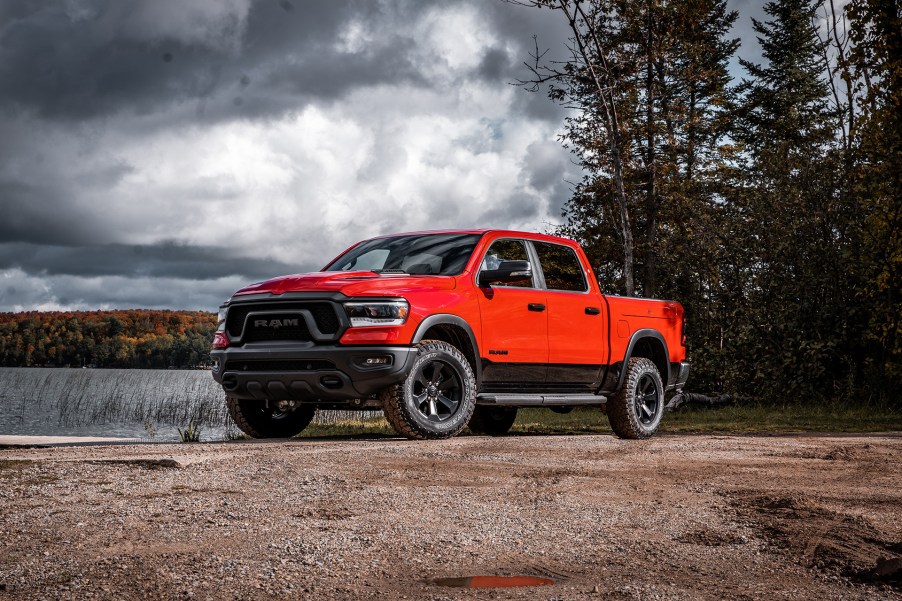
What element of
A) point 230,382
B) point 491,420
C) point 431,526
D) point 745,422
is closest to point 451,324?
point 230,382

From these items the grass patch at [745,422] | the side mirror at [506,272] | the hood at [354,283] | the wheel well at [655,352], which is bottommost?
Answer: the grass patch at [745,422]

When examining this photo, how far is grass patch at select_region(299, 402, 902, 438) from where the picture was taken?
1352cm

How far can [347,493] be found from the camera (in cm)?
524

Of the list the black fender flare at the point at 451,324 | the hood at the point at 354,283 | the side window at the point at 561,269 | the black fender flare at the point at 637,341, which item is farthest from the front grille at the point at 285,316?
the black fender flare at the point at 637,341

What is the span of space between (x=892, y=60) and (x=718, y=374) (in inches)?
267

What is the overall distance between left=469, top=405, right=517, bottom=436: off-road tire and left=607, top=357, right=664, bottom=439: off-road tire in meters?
1.71

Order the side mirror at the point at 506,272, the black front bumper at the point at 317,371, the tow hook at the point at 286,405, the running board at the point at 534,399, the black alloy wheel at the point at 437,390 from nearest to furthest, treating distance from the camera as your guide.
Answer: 1. the black front bumper at the point at 317,371
2. the black alloy wheel at the point at 437,390
3. the side mirror at the point at 506,272
4. the running board at the point at 534,399
5. the tow hook at the point at 286,405

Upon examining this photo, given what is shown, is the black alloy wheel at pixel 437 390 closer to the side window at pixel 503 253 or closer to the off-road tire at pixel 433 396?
the off-road tire at pixel 433 396

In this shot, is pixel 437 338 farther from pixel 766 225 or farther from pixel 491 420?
pixel 766 225

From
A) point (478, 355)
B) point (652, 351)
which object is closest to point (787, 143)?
point (652, 351)

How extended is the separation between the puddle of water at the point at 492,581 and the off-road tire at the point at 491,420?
843cm

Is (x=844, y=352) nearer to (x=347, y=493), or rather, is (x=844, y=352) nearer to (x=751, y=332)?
(x=751, y=332)

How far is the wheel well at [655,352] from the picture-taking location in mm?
11445

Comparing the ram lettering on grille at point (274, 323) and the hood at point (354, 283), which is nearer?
the hood at point (354, 283)
